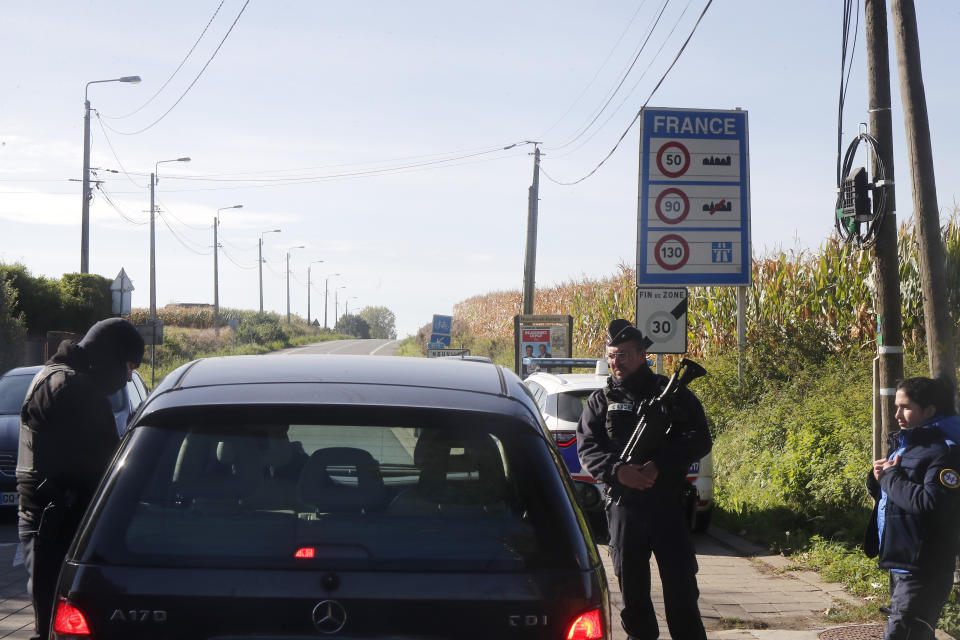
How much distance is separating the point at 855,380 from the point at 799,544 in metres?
5.51

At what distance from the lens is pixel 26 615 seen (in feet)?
21.6

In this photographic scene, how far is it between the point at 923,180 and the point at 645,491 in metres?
3.78

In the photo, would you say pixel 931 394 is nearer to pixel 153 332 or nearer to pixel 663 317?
pixel 663 317

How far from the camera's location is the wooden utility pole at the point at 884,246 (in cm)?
755

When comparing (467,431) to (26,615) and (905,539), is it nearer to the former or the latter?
(905,539)

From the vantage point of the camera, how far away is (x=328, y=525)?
2838mm

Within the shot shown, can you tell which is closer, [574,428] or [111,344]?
[111,344]

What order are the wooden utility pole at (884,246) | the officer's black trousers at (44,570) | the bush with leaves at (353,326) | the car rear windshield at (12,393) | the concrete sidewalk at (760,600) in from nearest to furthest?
1. the officer's black trousers at (44,570)
2. the concrete sidewalk at (760,600)
3. the wooden utility pole at (884,246)
4. the car rear windshield at (12,393)
5. the bush with leaves at (353,326)

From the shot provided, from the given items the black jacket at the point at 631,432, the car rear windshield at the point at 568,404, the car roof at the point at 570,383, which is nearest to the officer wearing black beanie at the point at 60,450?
the black jacket at the point at 631,432

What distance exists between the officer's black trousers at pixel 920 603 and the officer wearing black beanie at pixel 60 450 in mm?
3794

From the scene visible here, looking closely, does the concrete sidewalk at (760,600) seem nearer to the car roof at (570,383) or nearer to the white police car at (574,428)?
the white police car at (574,428)

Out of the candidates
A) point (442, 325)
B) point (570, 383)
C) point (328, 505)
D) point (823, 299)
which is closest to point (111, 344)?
point (328, 505)

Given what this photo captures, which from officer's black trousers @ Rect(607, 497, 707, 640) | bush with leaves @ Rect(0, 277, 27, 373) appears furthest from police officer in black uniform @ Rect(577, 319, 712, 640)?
bush with leaves @ Rect(0, 277, 27, 373)

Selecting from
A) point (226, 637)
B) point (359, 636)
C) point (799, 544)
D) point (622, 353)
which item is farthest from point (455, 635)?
point (799, 544)
